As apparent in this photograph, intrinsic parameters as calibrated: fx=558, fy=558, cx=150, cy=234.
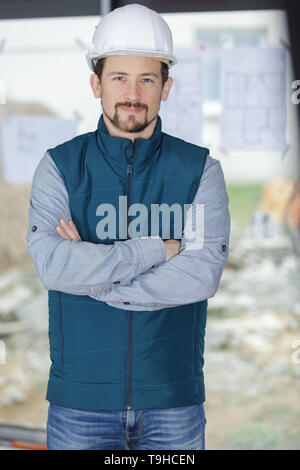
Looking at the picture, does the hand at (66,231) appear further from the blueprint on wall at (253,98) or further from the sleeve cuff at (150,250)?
the blueprint on wall at (253,98)

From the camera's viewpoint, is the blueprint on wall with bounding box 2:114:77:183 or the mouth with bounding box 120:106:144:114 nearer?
the mouth with bounding box 120:106:144:114

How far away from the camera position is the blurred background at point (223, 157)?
7.12ft

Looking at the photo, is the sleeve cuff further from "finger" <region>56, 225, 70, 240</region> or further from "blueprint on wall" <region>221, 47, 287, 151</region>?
"blueprint on wall" <region>221, 47, 287, 151</region>

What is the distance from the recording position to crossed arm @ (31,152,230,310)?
130cm

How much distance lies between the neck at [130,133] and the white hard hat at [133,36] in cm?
17

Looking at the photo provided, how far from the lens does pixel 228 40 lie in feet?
Answer: 7.16

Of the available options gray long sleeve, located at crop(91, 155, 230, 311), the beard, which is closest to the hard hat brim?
the beard

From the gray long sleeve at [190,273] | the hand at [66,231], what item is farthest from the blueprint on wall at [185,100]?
the hand at [66,231]

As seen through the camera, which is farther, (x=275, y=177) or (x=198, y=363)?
(x=275, y=177)

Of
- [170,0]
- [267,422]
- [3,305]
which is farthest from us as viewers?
[3,305]
